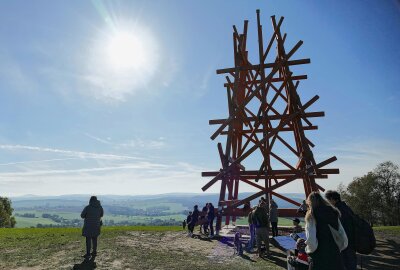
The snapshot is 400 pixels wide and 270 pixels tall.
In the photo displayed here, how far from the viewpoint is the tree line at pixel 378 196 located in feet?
167

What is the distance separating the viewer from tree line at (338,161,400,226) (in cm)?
5088

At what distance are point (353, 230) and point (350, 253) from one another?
439mm

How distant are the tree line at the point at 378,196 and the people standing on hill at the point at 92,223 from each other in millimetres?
49830

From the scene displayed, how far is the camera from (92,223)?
10984 millimetres

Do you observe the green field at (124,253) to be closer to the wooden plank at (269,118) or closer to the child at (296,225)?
the child at (296,225)

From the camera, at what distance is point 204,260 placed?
10.5 metres

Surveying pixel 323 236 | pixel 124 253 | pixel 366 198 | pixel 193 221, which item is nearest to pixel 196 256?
pixel 124 253

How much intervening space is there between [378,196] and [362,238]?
53.6 metres

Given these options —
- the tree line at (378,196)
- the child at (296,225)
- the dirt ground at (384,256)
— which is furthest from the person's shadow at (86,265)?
the tree line at (378,196)

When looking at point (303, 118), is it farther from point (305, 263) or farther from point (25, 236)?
point (25, 236)

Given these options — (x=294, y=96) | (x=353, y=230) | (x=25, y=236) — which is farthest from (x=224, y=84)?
(x=353, y=230)

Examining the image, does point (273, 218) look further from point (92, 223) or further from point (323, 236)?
point (323, 236)

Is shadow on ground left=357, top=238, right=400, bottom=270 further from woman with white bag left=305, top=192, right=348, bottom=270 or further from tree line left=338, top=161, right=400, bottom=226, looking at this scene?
tree line left=338, top=161, right=400, bottom=226

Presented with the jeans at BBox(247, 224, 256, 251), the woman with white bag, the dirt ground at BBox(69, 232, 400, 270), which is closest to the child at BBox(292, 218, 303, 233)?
the dirt ground at BBox(69, 232, 400, 270)
